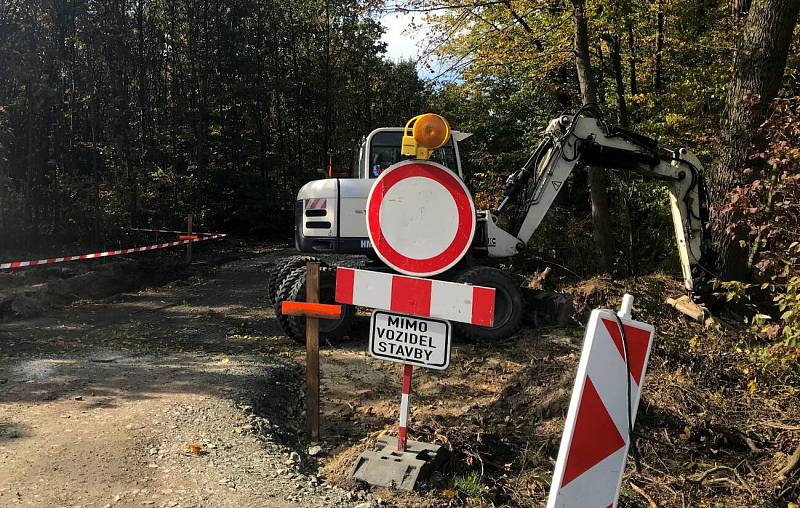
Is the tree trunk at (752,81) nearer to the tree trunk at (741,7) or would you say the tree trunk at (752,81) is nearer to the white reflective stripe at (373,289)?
the tree trunk at (741,7)

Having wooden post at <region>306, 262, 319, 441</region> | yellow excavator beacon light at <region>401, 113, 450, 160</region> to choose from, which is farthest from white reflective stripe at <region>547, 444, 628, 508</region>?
wooden post at <region>306, 262, 319, 441</region>

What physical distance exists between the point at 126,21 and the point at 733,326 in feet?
72.5

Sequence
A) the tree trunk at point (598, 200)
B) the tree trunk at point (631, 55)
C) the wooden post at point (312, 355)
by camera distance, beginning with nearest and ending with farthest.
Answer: the wooden post at point (312, 355) < the tree trunk at point (598, 200) < the tree trunk at point (631, 55)

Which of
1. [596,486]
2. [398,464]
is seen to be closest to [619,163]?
[398,464]

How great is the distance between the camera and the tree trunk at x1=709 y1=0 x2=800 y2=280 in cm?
637

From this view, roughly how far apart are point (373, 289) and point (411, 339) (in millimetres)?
371

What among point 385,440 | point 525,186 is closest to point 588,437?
point 385,440

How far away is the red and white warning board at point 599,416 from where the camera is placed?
7.87 ft

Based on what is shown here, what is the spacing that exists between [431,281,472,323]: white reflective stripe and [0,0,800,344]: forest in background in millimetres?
1997

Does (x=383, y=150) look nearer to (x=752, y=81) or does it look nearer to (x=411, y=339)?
(x=752, y=81)

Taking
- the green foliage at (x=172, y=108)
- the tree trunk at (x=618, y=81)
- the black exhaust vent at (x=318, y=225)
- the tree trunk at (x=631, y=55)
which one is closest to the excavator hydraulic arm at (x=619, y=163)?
the black exhaust vent at (x=318, y=225)

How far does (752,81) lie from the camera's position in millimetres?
6594

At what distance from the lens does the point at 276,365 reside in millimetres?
6688

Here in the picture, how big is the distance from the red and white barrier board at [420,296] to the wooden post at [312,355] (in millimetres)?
529
